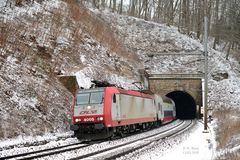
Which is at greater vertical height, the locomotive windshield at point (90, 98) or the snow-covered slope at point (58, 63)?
the snow-covered slope at point (58, 63)

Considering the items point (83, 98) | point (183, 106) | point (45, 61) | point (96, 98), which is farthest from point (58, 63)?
point (183, 106)

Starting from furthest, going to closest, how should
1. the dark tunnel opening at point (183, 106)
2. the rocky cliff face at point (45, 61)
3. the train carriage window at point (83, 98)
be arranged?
the dark tunnel opening at point (183, 106) → the train carriage window at point (83, 98) → the rocky cliff face at point (45, 61)

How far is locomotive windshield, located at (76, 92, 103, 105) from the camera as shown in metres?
19.3

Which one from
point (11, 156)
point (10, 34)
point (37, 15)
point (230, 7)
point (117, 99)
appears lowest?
point (11, 156)

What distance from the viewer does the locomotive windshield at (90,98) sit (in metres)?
19.3

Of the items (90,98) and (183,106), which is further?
(183,106)

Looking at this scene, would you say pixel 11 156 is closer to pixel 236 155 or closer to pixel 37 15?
pixel 236 155

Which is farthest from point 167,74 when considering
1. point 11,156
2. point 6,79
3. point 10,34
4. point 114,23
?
point 11,156

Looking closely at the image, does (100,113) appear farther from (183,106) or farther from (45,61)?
(183,106)

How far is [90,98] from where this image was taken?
768 inches

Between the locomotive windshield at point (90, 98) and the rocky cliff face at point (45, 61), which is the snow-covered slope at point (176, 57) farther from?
the locomotive windshield at point (90, 98)

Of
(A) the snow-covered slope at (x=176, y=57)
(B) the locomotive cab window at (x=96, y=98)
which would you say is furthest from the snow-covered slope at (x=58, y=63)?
(B) the locomotive cab window at (x=96, y=98)

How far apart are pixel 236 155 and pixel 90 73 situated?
686 inches

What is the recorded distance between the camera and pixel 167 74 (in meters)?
43.6
